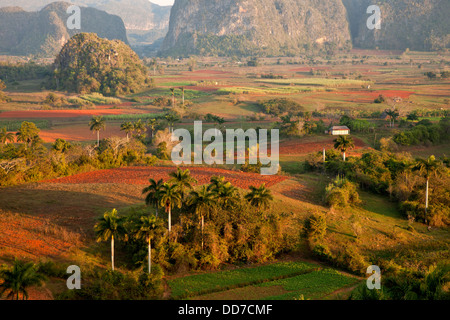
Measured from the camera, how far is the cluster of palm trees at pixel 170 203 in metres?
24.2

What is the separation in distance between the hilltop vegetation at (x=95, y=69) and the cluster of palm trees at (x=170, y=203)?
8802 centimetres

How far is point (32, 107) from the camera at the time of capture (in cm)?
8962

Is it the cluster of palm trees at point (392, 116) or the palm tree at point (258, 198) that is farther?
the cluster of palm trees at point (392, 116)

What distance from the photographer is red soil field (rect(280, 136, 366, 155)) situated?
55.7m

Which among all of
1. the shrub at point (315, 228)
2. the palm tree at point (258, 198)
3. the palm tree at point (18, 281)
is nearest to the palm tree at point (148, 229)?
the palm tree at point (18, 281)

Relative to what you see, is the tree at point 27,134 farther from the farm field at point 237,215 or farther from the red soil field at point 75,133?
the red soil field at point 75,133

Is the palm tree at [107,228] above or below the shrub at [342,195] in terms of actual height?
above

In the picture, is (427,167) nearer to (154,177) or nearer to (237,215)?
(237,215)

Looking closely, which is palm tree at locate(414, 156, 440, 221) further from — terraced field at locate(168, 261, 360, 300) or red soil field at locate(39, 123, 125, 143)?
red soil field at locate(39, 123, 125, 143)

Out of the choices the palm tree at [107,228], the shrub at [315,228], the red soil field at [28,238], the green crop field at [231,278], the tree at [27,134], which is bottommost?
the green crop field at [231,278]

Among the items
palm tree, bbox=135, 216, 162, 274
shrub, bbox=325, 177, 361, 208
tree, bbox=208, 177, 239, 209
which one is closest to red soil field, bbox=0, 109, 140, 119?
shrub, bbox=325, 177, 361, 208
